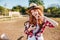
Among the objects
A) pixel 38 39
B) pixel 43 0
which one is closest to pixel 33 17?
pixel 38 39

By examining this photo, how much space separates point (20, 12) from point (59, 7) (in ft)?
1.27

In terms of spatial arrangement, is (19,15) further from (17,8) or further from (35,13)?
(35,13)

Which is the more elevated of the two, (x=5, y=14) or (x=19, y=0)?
(x=19, y=0)

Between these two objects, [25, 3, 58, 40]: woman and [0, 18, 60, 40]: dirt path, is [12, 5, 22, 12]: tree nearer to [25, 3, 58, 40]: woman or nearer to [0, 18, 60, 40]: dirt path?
[0, 18, 60, 40]: dirt path

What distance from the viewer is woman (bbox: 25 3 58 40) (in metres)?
1.11

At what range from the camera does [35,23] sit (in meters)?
1.15

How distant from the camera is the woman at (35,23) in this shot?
111 centimetres

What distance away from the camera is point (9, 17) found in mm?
1738

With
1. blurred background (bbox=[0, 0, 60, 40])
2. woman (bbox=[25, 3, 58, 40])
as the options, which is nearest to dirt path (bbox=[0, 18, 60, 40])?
blurred background (bbox=[0, 0, 60, 40])

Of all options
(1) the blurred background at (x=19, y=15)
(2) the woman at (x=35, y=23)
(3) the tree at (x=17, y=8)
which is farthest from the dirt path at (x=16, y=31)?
(2) the woman at (x=35, y=23)

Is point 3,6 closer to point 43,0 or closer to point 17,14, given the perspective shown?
point 17,14

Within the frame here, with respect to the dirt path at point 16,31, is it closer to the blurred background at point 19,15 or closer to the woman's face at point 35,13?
the blurred background at point 19,15

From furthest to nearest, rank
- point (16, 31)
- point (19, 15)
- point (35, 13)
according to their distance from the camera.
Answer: point (16, 31) → point (19, 15) → point (35, 13)

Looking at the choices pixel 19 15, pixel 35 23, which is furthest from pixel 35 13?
pixel 19 15
